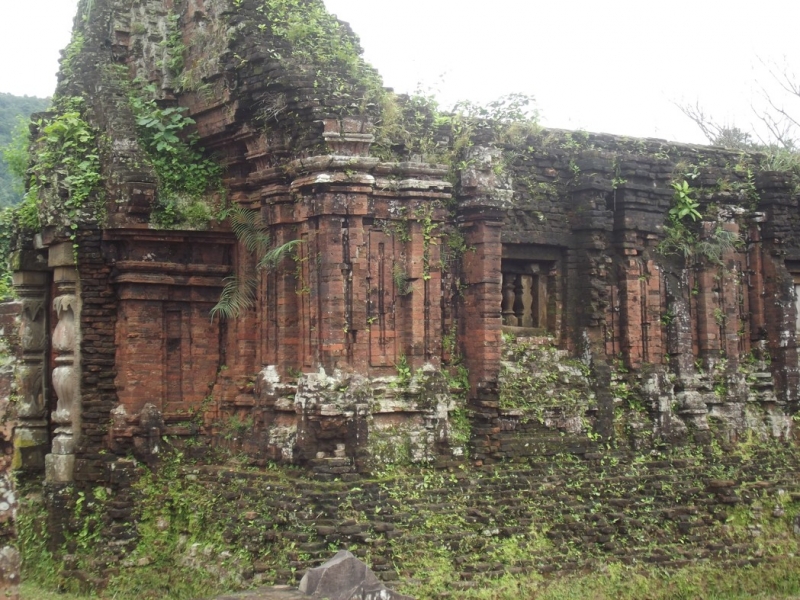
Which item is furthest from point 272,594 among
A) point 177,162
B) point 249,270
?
point 177,162

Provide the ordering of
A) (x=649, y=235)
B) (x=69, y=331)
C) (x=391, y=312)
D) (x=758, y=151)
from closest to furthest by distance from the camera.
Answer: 1. (x=391, y=312)
2. (x=69, y=331)
3. (x=649, y=235)
4. (x=758, y=151)

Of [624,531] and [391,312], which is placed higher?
[391,312]

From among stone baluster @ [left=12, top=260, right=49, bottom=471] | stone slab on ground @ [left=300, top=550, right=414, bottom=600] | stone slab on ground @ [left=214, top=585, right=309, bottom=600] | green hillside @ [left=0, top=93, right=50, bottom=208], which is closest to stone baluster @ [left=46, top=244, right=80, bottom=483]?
stone baluster @ [left=12, top=260, right=49, bottom=471]

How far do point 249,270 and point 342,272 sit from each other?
1.75 metres

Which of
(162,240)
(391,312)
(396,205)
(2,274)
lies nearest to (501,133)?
(396,205)

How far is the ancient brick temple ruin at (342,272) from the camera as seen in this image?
10344mm

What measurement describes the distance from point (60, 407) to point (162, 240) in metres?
2.17

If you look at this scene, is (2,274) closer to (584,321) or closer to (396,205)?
(396,205)

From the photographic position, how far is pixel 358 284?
33.7 feet

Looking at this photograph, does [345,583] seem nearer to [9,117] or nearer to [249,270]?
[249,270]

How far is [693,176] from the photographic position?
1322 centimetres

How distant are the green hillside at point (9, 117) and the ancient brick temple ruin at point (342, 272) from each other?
17.5 meters

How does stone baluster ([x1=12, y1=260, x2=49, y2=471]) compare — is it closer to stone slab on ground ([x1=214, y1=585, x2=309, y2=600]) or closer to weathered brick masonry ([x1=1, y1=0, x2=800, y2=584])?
weathered brick masonry ([x1=1, y1=0, x2=800, y2=584])

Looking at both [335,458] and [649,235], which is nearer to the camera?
[335,458]
